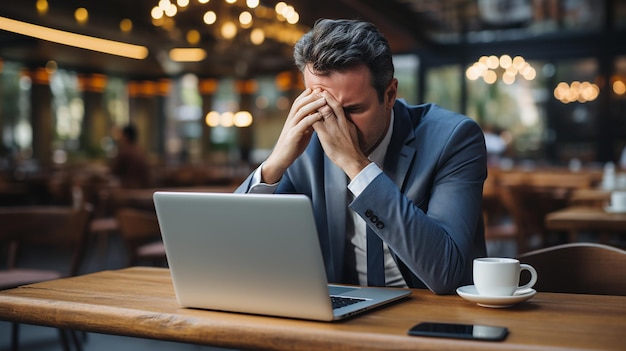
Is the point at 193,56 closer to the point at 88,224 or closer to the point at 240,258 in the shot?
the point at 88,224

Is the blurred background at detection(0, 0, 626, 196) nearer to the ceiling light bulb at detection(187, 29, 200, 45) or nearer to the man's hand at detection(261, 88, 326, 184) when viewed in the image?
the ceiling light bulb at detection(187, 29, 200, 45)

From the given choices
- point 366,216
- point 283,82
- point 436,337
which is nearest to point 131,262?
point 366,216

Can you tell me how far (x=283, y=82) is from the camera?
13.5m

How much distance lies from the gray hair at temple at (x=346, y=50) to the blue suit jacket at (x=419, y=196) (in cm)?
18

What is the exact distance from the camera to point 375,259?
1716mm

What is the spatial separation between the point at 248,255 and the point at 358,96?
574mm

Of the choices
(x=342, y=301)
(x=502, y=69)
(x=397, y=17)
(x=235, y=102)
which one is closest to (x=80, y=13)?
(x=397, y=17)

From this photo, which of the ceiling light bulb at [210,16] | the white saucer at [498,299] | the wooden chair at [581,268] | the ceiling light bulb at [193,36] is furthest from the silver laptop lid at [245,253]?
the ceiling light bulb at [193,36]

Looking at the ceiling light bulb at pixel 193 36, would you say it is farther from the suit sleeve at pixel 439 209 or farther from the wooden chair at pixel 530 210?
the suit sleeve at pixel 439 209

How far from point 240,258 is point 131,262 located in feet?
9.74

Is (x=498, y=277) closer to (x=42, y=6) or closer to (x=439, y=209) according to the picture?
(x=439, y=209)

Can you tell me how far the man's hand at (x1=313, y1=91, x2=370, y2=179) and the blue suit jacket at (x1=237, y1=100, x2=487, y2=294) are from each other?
78 millimetres

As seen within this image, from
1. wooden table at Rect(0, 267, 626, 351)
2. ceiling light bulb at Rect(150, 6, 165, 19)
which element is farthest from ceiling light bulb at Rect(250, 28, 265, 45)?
wooden table at Rect(0, 267, 626, 351)

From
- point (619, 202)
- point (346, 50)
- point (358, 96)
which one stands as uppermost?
point (346, 50)
